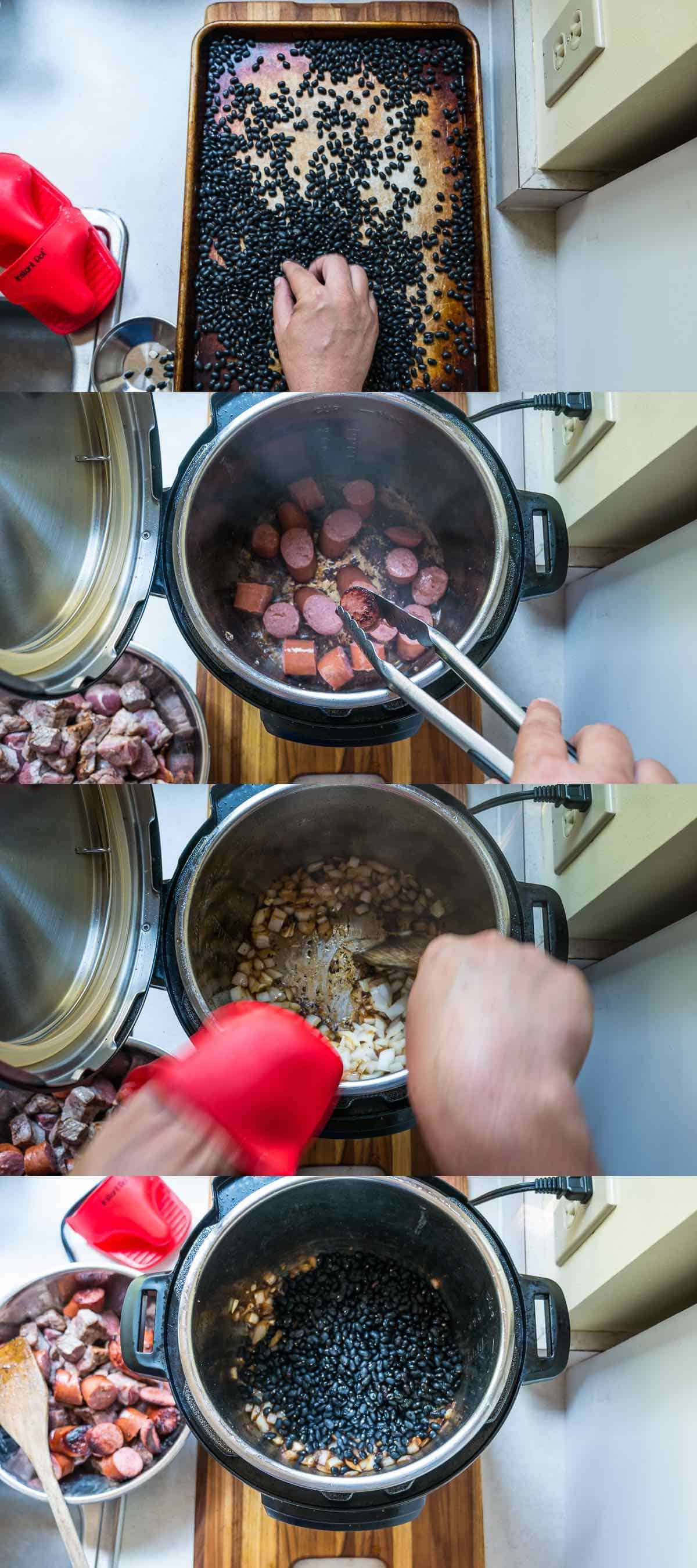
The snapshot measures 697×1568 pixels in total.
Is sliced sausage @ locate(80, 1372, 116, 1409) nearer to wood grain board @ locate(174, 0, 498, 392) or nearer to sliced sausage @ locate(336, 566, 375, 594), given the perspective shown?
sliced sausage @ locate(336, 566, 375, 594)

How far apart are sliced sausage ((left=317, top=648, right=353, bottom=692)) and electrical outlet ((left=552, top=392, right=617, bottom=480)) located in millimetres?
213

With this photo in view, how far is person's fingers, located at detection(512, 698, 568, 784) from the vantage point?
2.26 ft

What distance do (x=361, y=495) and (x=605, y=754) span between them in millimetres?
271

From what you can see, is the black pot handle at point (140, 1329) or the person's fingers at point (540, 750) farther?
the black pot handle at point (140, 1329)

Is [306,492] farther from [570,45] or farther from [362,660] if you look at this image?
[570,45]

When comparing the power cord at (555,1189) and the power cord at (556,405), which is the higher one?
the power cord at (556,405)

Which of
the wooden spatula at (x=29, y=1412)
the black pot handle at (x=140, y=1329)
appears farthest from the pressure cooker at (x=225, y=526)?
the wooden spatula at (x=29, y=1412)

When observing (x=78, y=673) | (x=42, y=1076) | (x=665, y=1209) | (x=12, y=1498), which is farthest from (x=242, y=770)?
(x=12, y=1498)

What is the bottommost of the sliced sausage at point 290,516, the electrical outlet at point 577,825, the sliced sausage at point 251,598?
the electrical outlet at point 577,825

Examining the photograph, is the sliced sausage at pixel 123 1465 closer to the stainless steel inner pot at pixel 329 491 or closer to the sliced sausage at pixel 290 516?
the stainless steel inner pot at pixel 329 491

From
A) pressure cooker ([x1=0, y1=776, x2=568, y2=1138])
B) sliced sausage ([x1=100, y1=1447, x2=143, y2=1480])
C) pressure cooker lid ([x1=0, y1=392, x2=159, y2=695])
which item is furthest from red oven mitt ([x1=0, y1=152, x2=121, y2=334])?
sliced sausage ([x1=100, y1=1447, x2=143, y2=1480])

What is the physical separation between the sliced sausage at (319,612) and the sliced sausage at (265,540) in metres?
0.04

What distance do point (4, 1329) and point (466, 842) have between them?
2.14 ft

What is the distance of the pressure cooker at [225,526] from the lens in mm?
734
